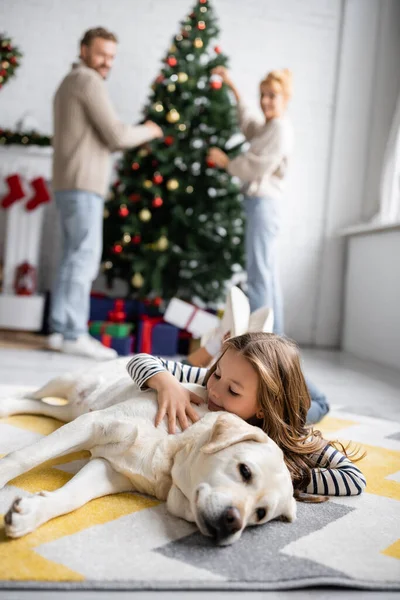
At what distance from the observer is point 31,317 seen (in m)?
4.41

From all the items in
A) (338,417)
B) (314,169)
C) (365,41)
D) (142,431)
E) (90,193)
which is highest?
(365,41)

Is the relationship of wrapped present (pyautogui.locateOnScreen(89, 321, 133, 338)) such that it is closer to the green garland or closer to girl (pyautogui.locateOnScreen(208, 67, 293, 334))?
girl (pyautogui.locateOnScreen(208, 67, 293, 334))

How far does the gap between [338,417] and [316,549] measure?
54.5 inches

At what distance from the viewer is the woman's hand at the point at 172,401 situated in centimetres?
143

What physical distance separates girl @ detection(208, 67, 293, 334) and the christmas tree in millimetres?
228

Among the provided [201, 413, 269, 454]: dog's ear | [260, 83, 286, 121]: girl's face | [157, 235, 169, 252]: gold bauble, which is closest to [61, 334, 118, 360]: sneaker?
[157, 235, 169, 252]: gold bauble

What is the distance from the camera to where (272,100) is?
A: 3787 mm

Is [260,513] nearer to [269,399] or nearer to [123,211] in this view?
[269,399]

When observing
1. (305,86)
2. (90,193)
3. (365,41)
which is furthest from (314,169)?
(90,193)

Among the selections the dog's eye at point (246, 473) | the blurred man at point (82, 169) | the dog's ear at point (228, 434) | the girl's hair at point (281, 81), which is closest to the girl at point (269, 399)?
the dog's ear at point (228, 434)

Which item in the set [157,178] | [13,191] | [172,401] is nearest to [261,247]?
[157,178]

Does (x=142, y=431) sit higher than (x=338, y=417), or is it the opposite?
(x=142, y=431)

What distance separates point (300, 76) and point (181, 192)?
5.31 ft

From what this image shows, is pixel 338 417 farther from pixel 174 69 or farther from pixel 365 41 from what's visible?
pixel 365 41
